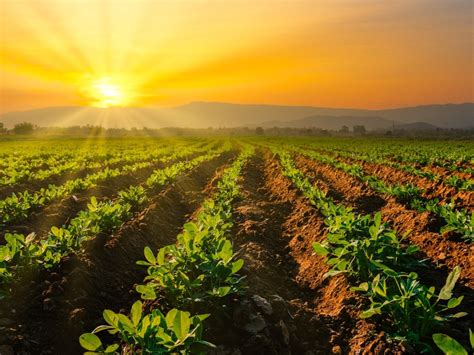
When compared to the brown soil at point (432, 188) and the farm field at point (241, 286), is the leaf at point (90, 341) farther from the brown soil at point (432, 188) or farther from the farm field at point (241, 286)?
the brown soil at point (432, 188)

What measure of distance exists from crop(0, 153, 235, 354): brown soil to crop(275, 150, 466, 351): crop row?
2590mm

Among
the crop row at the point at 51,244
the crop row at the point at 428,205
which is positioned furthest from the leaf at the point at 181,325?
the crop row at the point at 428,205

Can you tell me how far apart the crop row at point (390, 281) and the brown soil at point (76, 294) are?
2590 mm

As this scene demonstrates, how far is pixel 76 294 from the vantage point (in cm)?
466

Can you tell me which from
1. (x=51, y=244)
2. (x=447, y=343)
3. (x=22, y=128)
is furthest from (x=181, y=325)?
(x=22, y=128)

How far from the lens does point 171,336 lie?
9.14ft

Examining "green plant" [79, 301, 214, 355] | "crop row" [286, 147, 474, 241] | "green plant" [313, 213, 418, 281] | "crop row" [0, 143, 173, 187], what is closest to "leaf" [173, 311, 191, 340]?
"green plant" [79, 301, 214, 355]

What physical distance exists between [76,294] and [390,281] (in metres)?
3.42

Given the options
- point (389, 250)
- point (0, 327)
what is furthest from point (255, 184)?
point (0, 327)

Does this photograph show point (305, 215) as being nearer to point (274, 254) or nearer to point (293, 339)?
point (274, 254)

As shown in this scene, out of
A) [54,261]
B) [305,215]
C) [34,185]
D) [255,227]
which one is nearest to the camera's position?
[54,261]

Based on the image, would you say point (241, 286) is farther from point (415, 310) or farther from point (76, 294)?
point (76, 294)

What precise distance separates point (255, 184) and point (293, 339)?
39.8ft

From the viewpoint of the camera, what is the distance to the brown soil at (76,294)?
397 centimetres
